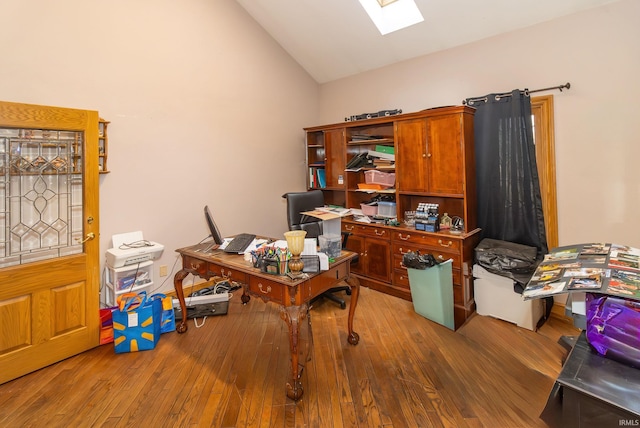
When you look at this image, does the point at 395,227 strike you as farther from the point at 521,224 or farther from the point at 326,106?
the point at 326,106

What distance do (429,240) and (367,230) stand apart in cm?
75

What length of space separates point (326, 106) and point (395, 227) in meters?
2.35

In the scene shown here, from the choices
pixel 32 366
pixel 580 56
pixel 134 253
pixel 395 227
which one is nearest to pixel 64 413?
pixel 32 366

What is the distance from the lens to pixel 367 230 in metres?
3.62

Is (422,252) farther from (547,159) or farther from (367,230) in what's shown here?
(547,159)

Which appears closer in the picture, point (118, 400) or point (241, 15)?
point (118, 400)

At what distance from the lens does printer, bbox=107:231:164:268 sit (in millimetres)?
2614

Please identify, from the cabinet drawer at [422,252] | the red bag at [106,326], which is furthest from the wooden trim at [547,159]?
the red bag at [106,326]

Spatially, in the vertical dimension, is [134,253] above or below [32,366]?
above

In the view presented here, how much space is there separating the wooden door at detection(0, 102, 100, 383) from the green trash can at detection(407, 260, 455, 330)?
274 cm

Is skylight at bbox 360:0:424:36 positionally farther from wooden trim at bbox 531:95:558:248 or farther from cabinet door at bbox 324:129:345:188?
wooden trim at bbox 531:95:558:248

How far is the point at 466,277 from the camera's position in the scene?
2957 millimetres

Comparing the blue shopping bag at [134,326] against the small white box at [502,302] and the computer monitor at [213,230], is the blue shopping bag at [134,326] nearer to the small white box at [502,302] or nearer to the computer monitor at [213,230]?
the computer monitor at [213,230]

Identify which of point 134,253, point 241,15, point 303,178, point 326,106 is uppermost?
point 241,15
